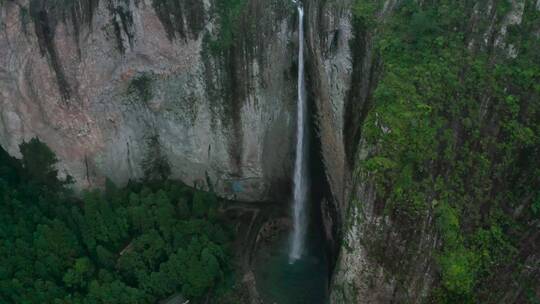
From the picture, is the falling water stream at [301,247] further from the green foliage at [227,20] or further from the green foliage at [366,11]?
the green foliage at [366,11]

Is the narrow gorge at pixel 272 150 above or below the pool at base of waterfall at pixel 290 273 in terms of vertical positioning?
above

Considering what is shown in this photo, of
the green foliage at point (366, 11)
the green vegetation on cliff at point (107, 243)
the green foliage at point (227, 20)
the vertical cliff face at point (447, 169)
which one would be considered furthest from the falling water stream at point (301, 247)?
the vertical cliff face at point (447, 169)

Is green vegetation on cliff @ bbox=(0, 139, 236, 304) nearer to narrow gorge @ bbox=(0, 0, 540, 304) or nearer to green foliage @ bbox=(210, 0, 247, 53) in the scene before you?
narrow gorge @ bbox=(0, 0, 540, 304)

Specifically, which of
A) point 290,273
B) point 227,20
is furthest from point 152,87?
point 290,273

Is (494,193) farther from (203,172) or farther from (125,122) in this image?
(125,122)

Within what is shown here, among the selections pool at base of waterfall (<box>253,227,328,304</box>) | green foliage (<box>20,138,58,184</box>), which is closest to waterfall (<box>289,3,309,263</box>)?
pool at base of waterfall (<box>253,227,328,304</box>)

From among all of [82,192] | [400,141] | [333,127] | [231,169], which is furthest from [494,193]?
[82,192]
